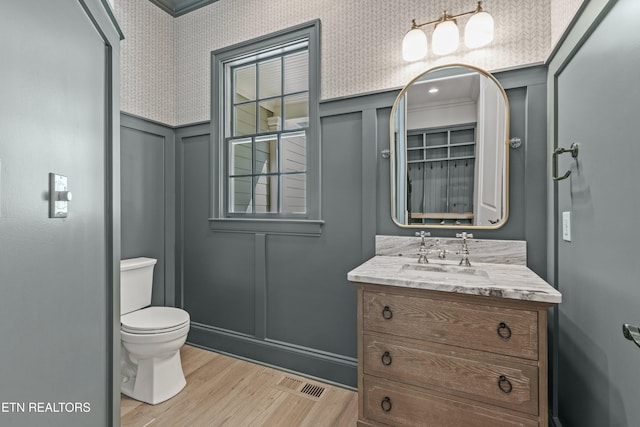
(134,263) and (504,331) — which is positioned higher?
(134,263)

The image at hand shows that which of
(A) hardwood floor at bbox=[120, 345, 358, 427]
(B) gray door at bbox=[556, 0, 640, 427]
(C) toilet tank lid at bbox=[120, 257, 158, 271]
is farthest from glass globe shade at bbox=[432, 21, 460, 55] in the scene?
(C) toilet tank lid at bbox=[120, 257, 158, 271]

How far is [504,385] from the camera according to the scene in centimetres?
126

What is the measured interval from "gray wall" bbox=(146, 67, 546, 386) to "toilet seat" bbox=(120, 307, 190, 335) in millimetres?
472

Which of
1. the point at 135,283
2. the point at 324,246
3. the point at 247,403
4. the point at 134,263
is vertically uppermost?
the point at 324,246

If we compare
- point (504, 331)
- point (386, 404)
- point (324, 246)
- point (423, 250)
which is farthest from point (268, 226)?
point (504, 331)

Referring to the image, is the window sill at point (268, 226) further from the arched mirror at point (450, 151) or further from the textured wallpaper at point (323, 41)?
the textured wallpaper at point (323, 41)

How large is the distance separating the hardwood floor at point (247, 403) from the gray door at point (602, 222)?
1.14 meters

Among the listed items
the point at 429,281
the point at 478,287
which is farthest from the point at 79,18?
the point at 478,287

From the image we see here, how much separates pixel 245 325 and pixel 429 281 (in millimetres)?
1626

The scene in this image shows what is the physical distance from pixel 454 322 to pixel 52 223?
4.87 ft

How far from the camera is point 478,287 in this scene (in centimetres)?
127

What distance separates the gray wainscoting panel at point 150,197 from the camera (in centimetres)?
240

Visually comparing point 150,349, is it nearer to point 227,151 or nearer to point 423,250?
point 227,151

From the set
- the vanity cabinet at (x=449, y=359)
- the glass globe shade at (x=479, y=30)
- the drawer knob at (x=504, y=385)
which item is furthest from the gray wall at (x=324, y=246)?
the drawer knob at (x=504, y=385)
